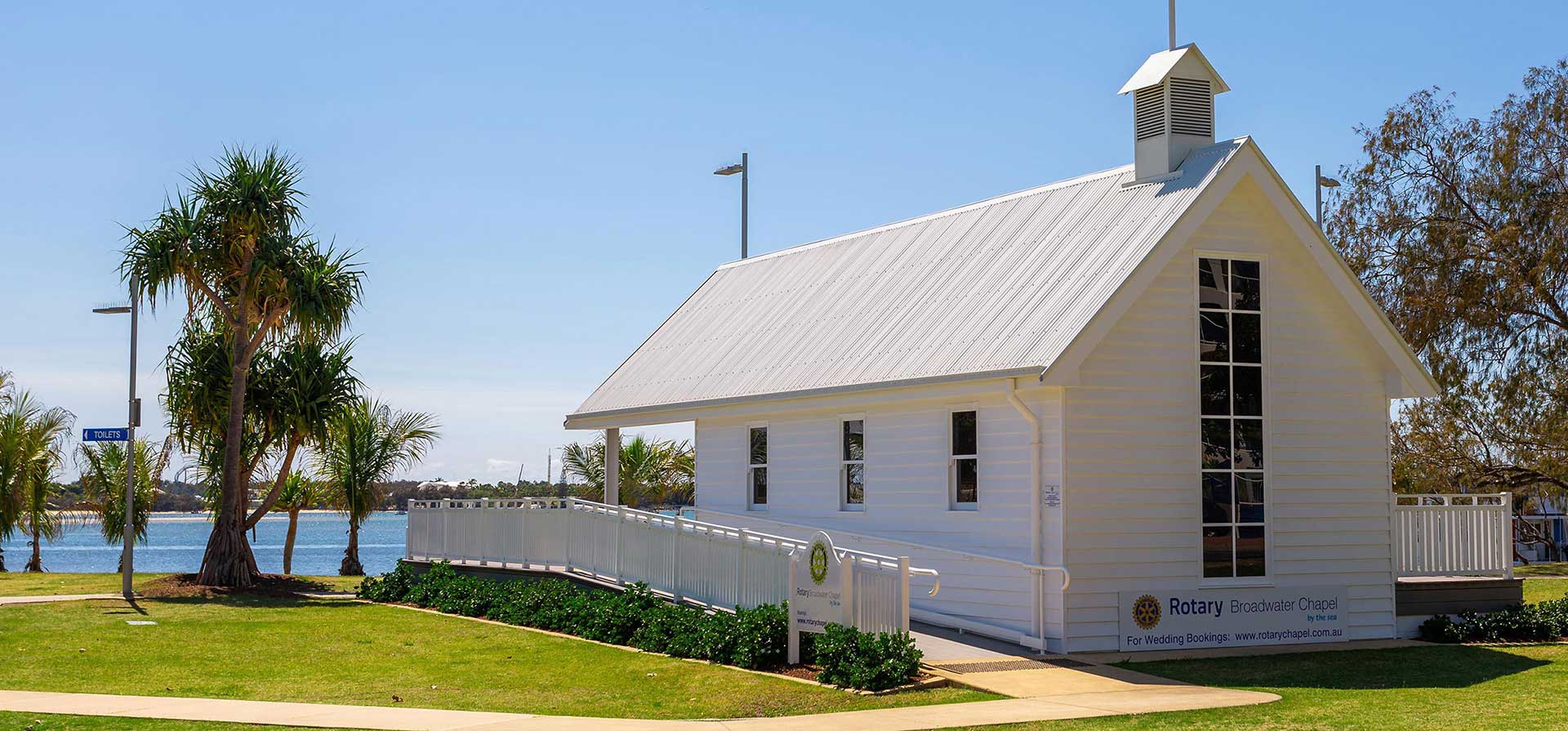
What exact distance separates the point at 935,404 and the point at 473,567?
1063 cm

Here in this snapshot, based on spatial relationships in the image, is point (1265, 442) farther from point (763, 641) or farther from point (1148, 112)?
point (763, 641)

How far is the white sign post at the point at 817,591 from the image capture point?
16.4 meters

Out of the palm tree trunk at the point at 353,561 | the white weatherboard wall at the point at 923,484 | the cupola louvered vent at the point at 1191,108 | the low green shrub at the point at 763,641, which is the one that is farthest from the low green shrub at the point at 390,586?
the cupola louvered vent at the point at 1191,108

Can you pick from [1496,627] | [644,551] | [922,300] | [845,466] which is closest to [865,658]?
[845,466]

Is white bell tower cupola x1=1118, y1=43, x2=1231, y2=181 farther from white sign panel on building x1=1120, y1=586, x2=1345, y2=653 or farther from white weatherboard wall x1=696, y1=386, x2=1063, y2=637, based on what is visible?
white sign panel on building x1=1120, y1=586, x2=1345, y2=653

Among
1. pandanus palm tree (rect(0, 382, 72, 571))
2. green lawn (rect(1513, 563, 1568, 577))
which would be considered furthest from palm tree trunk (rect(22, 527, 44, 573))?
green lawn (rect(1513, 563, 1568, 577))

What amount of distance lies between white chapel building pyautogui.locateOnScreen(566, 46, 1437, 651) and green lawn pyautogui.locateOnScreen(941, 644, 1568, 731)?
154 cm

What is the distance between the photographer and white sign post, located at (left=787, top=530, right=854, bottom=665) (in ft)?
53.7

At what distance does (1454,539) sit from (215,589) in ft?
67.8

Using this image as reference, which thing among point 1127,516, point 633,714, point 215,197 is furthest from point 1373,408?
point 215,197

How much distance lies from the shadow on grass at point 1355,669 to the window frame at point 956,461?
137 inches

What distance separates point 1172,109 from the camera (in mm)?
20344

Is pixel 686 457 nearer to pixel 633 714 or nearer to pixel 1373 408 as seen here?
pixel 1373 408

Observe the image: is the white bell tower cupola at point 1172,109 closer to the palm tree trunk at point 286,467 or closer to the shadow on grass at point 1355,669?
the shadow on grass at point 1355,669
